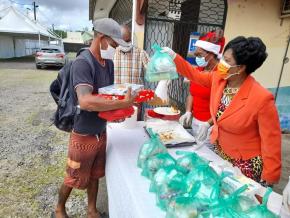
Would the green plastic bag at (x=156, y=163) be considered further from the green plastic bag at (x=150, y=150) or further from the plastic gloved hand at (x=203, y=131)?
the plastic gloved hand at (x=203, y=131)

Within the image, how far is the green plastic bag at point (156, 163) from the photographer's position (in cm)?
139

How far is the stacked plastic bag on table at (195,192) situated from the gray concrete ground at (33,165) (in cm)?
157

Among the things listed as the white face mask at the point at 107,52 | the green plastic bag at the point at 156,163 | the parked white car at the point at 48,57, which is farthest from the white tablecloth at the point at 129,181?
the parked white car at the point at 48,57

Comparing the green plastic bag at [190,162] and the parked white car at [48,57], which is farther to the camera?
the parked white car at [48,57]

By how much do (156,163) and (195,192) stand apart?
1.31ft

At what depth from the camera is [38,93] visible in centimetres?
838

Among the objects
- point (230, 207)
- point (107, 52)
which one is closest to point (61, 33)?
point (107, 52)

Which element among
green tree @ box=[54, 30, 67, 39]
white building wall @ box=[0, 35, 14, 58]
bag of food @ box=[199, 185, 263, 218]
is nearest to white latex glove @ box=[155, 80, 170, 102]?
bag of food @ box=[199, 185, 263, 218]

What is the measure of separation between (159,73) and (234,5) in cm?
323

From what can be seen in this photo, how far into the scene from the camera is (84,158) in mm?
1936

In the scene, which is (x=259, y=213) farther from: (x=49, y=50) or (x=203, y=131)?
(x=49, y=50)

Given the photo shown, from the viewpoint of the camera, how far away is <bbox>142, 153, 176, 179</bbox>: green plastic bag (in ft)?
4.54

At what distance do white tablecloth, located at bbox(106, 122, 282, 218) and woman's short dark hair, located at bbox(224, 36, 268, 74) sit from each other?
2.25ft

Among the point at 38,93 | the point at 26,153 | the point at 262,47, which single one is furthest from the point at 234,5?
the point at 38,93
